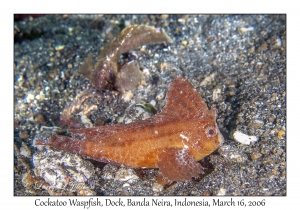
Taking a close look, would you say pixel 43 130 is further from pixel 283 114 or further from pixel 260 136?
pixel 283 114

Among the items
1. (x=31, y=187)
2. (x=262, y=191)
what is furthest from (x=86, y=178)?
(x=262, y=191)

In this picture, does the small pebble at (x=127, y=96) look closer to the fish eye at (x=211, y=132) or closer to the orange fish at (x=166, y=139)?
the orange fish at (x=166, y=139)

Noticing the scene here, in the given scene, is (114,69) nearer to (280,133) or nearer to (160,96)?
(160,96)

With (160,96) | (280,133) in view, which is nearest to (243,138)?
(280,133)

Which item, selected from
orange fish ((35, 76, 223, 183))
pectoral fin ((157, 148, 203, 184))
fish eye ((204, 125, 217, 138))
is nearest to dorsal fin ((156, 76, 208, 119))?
orange fish ((35, 76, 223, 183))

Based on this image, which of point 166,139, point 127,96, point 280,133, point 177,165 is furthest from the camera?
point 127,96

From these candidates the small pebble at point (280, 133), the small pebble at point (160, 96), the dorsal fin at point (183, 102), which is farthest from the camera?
the small pebble at point (160, 96)

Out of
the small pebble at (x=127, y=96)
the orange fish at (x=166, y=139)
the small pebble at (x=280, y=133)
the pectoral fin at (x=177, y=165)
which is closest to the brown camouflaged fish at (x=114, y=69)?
the small pebble at (x=127, y=96)
